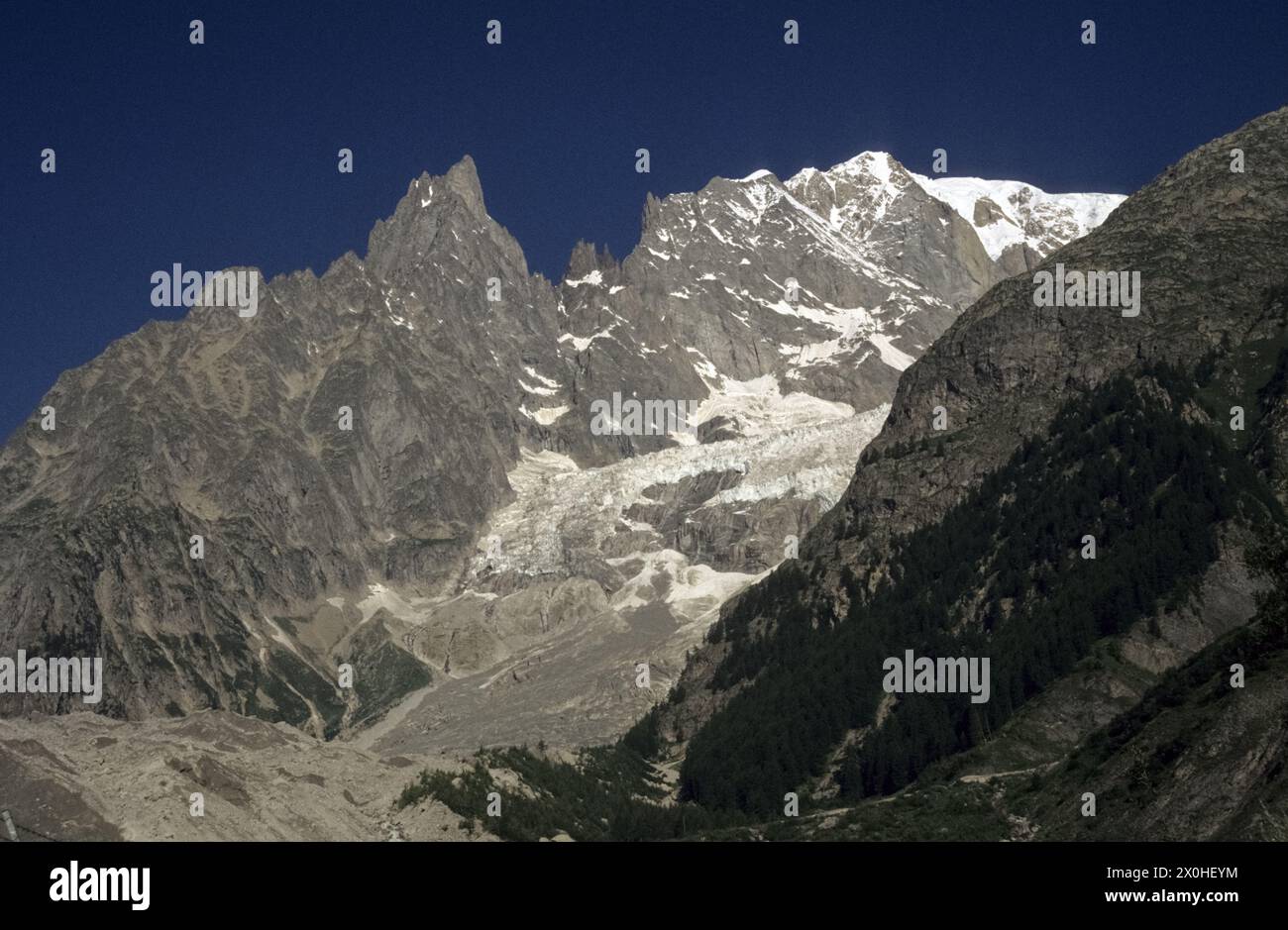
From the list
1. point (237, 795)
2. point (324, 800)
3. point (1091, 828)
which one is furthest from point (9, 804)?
point (1091, 828)

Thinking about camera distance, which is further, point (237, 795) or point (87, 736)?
point (87, 736)
